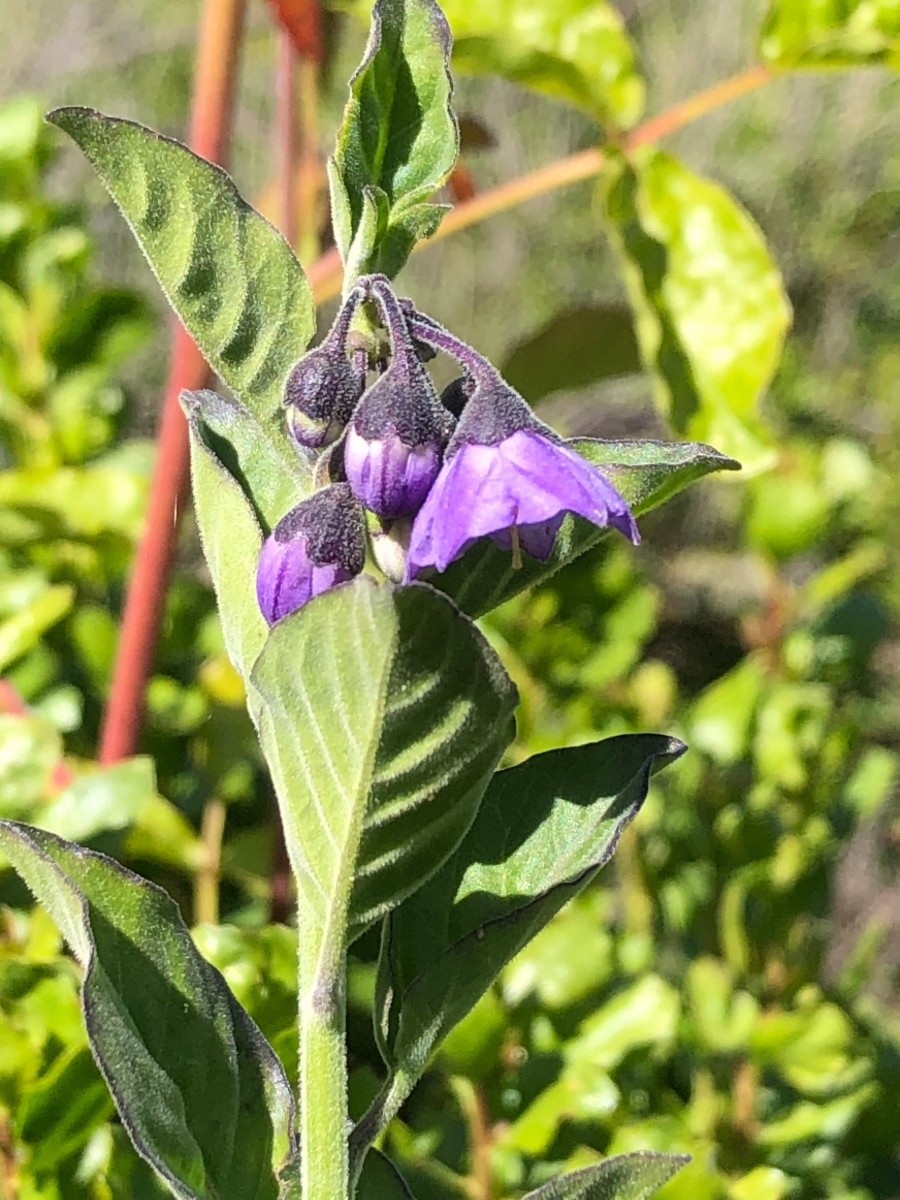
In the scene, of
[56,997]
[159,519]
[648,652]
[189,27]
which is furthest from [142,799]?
[189,27]

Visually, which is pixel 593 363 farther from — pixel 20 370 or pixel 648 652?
pixel 648 652

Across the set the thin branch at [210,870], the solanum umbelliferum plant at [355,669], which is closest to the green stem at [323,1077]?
the solanum umbelliferum plant at [355,669]

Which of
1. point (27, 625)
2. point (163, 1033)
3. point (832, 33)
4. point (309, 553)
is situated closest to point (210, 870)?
point (27, 625)

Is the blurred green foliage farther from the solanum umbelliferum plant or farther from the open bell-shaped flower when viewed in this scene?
the open bell-shaped flower

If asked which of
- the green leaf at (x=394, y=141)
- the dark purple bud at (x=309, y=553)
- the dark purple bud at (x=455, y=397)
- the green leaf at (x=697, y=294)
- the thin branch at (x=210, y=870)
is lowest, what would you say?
the thin branch at (x=210, y=870)

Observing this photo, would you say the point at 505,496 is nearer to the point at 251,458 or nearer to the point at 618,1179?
the point at 251,458

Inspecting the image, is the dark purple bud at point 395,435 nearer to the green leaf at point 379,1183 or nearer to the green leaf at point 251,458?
the green leaf at point 251,458

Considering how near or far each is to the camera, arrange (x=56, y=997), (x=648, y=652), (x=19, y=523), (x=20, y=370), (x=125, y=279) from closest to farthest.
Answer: (x=56, y=997)
(x=19, y=523)
(x=20, y=370)
(x=648, y=652)
(x=125, y=279)
